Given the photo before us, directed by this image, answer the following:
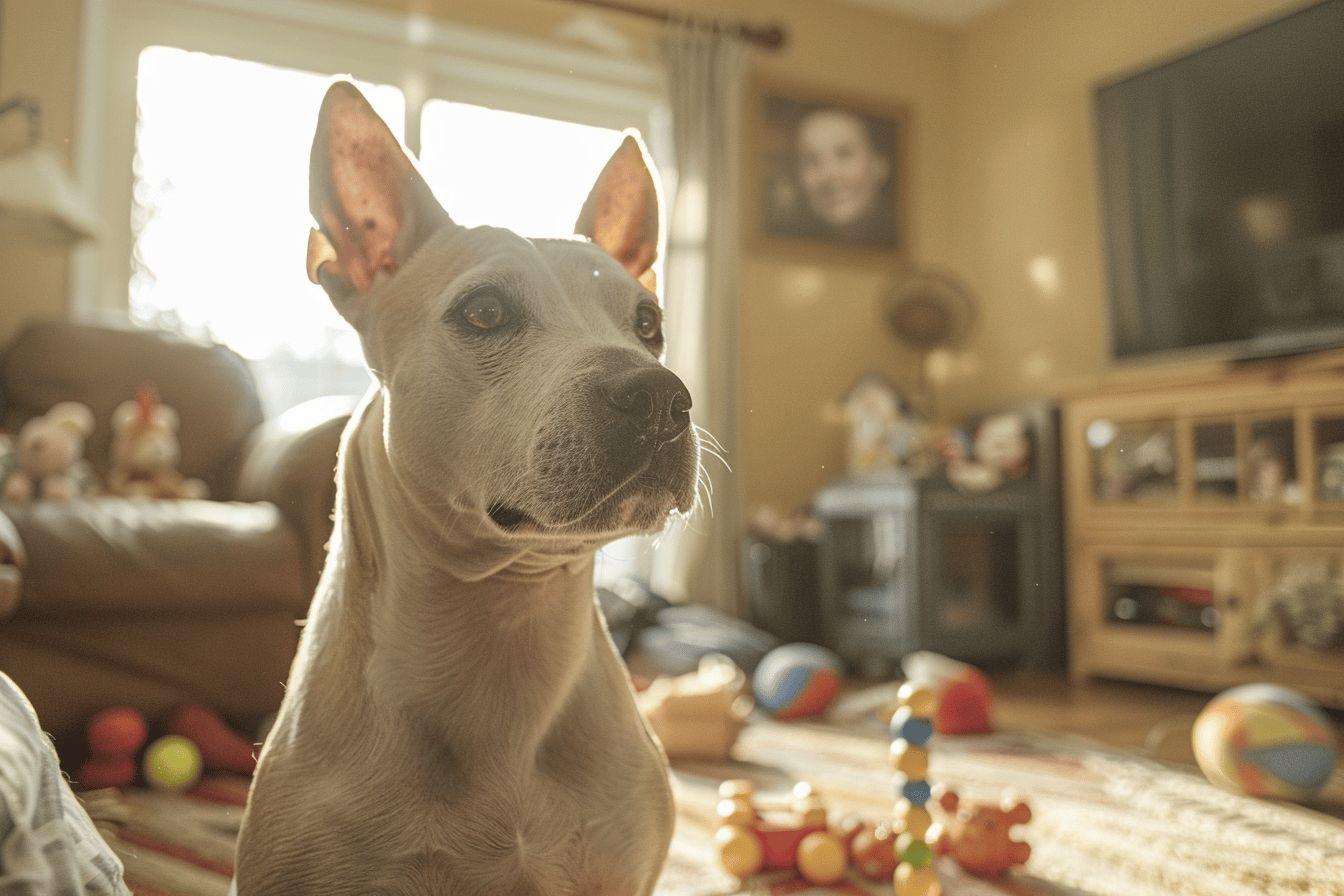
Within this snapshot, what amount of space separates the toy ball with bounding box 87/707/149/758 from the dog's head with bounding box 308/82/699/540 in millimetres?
893

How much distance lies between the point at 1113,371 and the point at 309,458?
281 cm

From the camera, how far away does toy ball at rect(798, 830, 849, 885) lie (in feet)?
4.14

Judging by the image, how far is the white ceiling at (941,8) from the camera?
2029mm

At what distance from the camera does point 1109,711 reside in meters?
2.62

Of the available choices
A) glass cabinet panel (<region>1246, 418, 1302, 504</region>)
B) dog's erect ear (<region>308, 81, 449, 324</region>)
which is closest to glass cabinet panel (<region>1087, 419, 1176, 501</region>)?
glass cabinet panel (<region>1246, 418, 1302, 504</region>)

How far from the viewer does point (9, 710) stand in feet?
2.14

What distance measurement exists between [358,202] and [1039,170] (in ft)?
8.17

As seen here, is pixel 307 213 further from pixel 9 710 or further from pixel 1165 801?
pixel 1165 801

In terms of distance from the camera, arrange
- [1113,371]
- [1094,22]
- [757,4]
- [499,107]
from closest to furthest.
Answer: [1094,22], [499,107], [1113,371], [757,4]

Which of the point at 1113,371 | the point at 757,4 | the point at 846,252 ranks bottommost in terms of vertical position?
the point at 1113,371

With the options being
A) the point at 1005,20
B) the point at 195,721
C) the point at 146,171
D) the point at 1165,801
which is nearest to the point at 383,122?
the point at 146,171

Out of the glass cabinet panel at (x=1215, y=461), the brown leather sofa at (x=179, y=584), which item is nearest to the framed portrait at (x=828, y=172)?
the glass cabinet panel at (x=1215, y=461)

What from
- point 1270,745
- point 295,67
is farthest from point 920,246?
point 295,67

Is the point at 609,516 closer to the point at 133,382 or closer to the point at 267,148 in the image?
the point at 267,148
